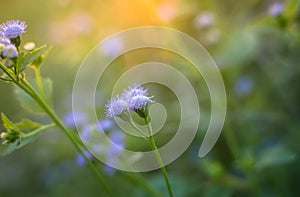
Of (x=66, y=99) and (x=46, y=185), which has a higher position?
(x=66, y=99)

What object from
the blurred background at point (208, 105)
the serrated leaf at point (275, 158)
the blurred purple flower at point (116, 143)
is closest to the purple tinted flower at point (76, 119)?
the blurred background at point (208, 105)

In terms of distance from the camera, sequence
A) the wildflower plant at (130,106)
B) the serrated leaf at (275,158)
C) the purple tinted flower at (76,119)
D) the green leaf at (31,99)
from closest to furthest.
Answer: the wildflower plant at (130,106), the green leaf at (31,99), the serrated leaf at (275,158), the purple tinted flower at (76,119)

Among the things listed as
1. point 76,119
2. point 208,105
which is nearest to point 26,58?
point 76,119

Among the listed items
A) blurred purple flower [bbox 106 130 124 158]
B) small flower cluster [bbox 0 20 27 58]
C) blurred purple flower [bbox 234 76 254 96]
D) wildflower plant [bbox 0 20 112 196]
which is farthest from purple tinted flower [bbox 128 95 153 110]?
blurred purple flower [bbox 234 76 254 96]

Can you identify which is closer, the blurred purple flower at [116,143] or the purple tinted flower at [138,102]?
the purple tinted flower at [138,102]

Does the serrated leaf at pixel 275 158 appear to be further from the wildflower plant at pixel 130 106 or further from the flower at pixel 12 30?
the flower at pixel 12 30

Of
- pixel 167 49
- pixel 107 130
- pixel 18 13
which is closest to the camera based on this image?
pixel 107 130

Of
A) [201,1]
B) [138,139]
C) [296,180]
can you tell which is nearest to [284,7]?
[296,180]

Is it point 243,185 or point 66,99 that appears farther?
point 66,99

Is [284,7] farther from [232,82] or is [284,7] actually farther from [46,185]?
[46,185]
